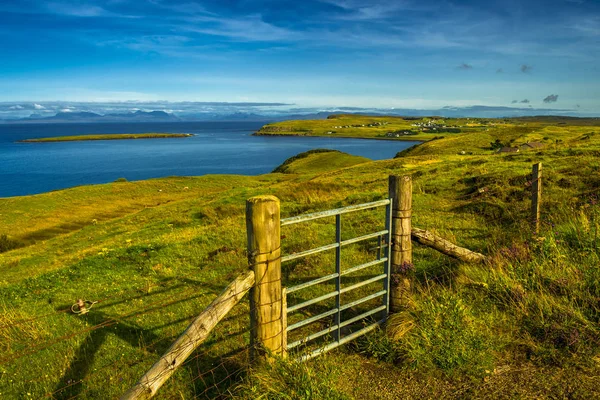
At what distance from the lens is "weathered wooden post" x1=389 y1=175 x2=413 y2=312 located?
24.3 feet

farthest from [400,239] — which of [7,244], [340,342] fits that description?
[7,244]

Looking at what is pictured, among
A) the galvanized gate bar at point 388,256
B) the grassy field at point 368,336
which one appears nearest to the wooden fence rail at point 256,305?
the grassy field at point 368,336

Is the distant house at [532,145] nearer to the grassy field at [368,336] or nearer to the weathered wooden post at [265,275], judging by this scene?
the grassy field at [368,336]

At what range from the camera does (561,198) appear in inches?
614

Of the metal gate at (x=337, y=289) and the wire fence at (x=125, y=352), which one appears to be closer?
the metal gate at (x=337, y=289)

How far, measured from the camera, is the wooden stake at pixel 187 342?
4.45 meters

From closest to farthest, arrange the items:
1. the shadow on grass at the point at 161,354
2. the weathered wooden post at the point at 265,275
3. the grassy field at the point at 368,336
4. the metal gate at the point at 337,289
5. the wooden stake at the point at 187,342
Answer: the wooden stake at the point at 187,342
the weathered wooden post at the point at 265,275
the grassy field at the point at 368,336
the metal gate at the point at 337,289
the shadow on grass at the point at 161,354

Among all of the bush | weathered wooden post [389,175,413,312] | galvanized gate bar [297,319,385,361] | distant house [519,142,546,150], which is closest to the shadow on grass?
galvanized gate bar [297,319,385,361]

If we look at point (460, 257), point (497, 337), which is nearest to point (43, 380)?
point (497, 337)

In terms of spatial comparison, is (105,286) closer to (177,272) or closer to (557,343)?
(177,272)

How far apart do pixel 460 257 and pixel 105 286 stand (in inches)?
397

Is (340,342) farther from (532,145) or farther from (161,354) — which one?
(532,145)

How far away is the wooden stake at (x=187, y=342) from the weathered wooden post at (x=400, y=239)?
3357 mm

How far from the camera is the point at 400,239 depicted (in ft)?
24.8
